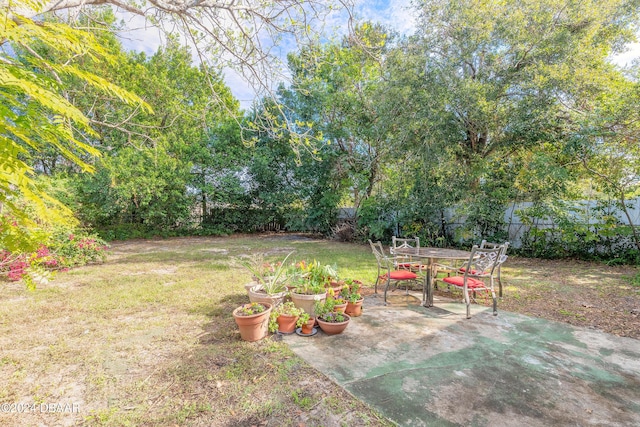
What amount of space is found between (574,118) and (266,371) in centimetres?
847

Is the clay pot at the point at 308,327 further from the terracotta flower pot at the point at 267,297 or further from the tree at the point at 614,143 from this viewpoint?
the tree at the point at 614,143

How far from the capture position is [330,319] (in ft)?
10.9

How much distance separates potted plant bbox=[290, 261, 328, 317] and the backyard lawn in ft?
1.91

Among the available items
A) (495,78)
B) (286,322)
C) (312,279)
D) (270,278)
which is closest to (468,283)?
(312,279)

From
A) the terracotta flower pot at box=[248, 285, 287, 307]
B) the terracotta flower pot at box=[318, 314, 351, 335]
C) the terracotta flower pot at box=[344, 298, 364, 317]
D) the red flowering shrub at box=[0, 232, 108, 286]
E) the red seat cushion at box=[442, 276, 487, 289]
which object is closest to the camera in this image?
the terracotta flower pot at box=[318, 314, 351, 335]

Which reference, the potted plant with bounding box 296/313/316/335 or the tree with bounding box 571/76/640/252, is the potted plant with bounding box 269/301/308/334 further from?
the tree with bounding box 571/76/640/252

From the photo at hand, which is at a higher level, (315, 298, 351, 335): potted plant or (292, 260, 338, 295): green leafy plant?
(292, 260, 338, 295): green leafy plant

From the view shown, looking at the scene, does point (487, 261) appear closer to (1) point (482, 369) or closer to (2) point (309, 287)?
(1) point (482, 369)

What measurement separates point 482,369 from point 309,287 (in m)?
1.98

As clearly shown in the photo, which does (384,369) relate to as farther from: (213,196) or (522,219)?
(213,196)

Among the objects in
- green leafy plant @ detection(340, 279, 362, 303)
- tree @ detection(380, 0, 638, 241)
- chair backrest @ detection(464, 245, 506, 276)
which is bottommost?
green leafy plant @ detection(340, 279, 362, 303)

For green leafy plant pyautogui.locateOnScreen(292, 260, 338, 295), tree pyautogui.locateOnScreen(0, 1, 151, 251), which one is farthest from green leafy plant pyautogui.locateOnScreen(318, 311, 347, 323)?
tree pyautogui.locateOnScreen(0, 1, 151, 251)

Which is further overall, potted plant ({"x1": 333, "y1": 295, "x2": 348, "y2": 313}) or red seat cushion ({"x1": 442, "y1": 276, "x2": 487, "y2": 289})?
red seat cushion ({"x1": 442, "y1": 276, "x2": 487, "y2": 289})

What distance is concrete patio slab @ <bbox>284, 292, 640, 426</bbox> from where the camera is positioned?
203 cm
